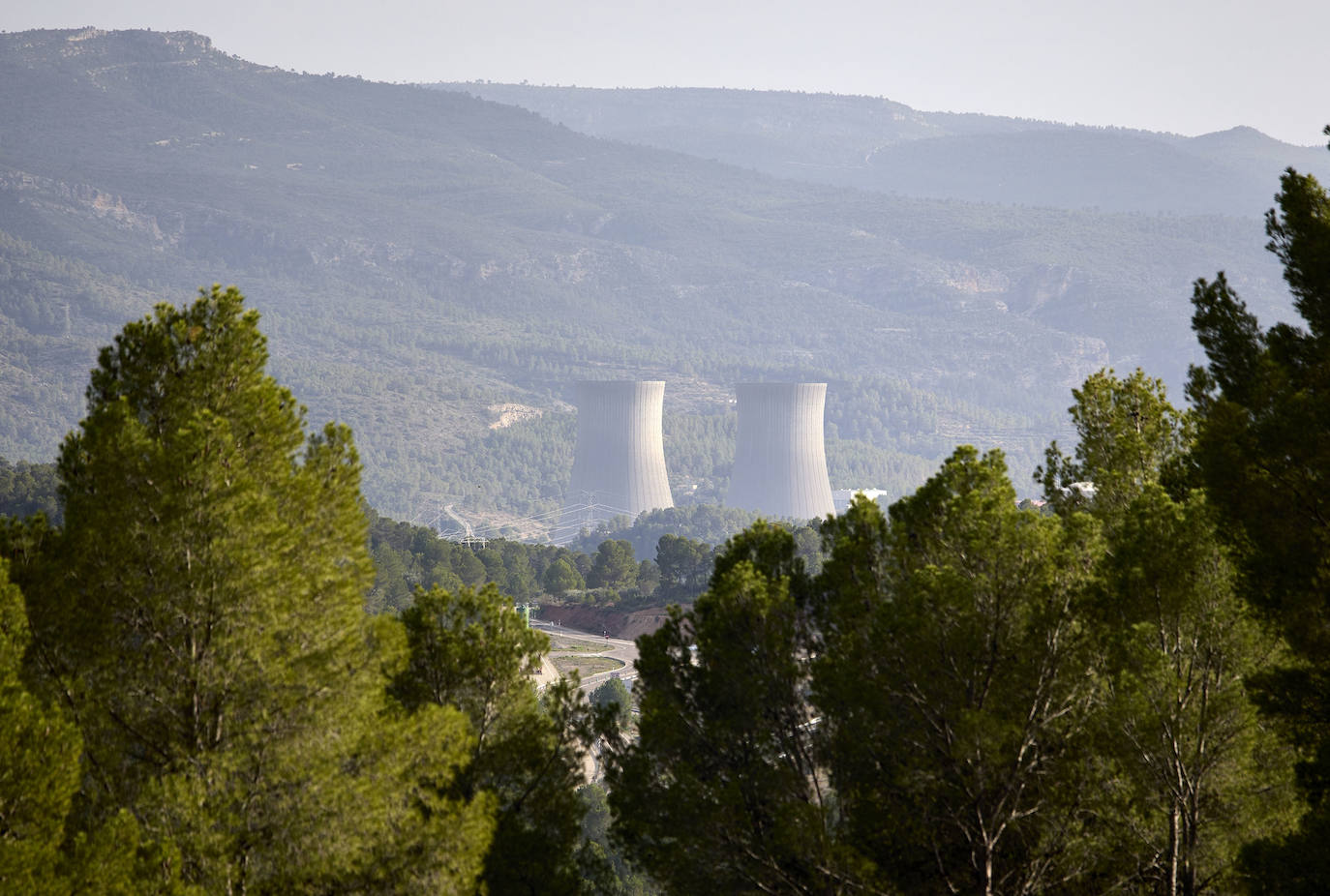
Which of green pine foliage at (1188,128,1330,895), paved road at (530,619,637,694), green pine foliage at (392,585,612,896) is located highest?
green pine foliage at (1188,128,1330,895)

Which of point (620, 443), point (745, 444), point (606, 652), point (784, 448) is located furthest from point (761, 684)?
point (745, 444)

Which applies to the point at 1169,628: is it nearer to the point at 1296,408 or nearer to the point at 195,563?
the point at 1296,408

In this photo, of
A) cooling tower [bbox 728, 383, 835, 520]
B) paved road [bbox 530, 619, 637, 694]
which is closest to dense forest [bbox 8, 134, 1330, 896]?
paved road [bbox 530, 619, 637, 694]

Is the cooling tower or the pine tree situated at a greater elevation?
the pine tree

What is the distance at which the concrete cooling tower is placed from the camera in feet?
208

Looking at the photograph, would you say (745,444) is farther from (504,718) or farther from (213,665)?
(213,665)

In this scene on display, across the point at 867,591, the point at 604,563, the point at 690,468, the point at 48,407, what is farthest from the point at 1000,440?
the point at 867,591

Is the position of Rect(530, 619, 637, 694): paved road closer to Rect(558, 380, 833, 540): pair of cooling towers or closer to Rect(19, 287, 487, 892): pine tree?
Rect(558, 380, 833, 540): pair of cooling towers

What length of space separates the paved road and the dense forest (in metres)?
21.4

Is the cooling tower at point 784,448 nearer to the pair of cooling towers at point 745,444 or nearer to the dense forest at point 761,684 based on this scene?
the pair of cooling towers at point 745,444

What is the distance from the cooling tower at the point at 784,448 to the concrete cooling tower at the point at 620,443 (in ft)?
12.8

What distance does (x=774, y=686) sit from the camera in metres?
10.3

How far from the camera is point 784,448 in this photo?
6350cm

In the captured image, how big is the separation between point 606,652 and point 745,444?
77.6 ft
